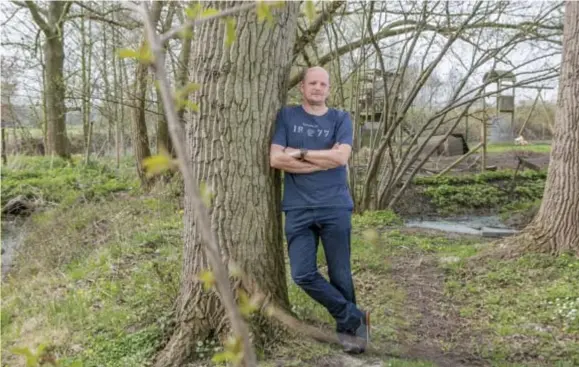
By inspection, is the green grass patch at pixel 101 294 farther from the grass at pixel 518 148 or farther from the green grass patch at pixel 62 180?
the grass at pixel 518 148

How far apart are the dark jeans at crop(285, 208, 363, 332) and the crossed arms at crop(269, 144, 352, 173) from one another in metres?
0.29

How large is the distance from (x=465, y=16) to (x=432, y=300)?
582 centimetres

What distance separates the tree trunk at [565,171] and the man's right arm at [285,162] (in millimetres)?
3328

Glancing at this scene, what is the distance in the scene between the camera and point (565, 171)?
18.9 ft

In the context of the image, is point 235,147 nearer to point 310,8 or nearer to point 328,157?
point 328,157

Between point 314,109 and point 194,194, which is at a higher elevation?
point 314,109

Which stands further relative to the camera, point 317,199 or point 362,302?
point 362,302

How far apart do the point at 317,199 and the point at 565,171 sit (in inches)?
132

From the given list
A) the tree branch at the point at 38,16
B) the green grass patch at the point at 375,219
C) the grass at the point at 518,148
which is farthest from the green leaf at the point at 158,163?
the grass at the point at 518,148

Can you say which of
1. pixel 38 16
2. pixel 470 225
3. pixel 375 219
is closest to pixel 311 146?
pixel 375 219

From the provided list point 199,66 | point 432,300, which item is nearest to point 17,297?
point 199,66

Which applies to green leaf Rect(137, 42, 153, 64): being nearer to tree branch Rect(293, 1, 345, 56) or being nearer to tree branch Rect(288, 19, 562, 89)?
tree branch Rect(293, 1, 345, 56)

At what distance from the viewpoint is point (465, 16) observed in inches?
359

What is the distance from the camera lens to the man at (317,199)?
373cm
